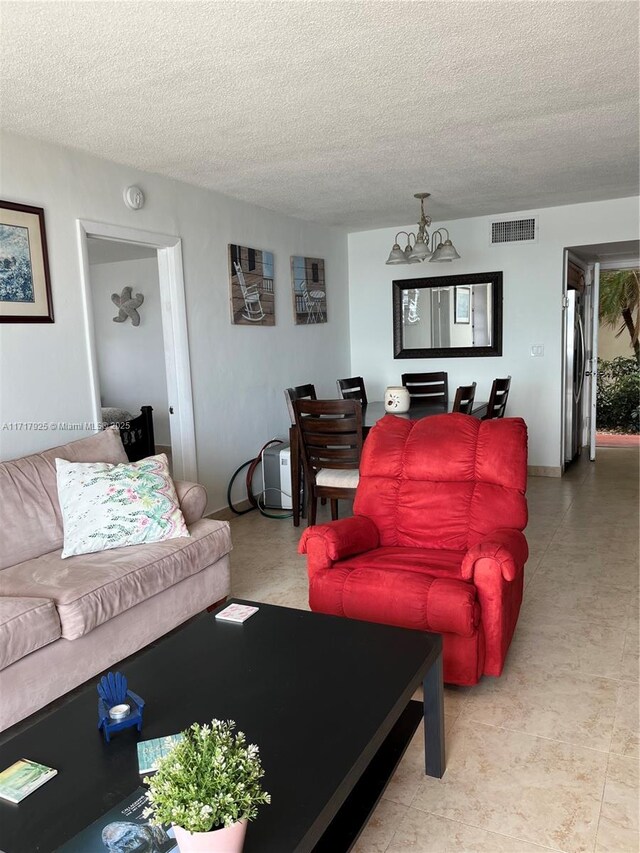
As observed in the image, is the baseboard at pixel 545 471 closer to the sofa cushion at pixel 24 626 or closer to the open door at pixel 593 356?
the open door at pixel 593 356

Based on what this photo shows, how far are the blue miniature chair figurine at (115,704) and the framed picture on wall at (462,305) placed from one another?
5.08 meters

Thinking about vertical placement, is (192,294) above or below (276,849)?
above

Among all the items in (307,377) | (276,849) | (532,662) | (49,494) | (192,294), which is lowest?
(532,662)

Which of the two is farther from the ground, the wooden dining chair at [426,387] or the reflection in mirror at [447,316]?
the reflection in mirror at [447,316]

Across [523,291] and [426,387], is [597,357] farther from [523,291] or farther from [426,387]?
[426,387]

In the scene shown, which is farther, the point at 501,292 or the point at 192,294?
the point at 501,292

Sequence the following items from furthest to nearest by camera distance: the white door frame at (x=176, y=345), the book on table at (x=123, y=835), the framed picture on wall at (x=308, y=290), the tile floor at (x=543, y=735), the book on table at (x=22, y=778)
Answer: the framed picture on wall at (x=308, y=290), the white door frame at (x=176, y=345), the tile floor at (x=543, y=735), the book on table at (x=22, y=778), the book on table at (x=123, y=835)

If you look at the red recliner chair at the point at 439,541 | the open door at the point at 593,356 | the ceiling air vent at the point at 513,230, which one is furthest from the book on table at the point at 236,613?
the open door at the point at 593,356

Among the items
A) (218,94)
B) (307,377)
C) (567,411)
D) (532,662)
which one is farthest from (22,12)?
(567,411)

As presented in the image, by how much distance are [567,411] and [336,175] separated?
3.31m

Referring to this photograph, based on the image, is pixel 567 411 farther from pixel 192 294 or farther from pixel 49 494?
pixel 49 494

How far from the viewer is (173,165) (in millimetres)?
3846

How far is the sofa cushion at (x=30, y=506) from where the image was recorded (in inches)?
106

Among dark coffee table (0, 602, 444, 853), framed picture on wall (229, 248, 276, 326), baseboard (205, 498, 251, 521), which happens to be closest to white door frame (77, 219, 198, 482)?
baseboard (205, 498, 251, 521)
